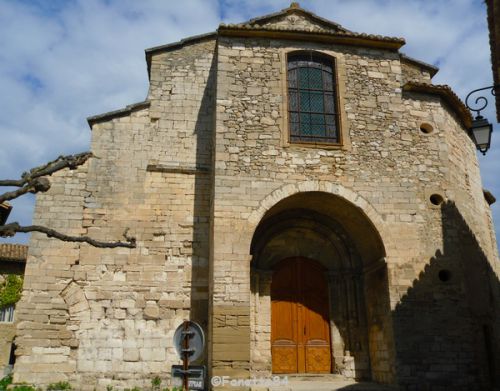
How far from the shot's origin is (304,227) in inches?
467

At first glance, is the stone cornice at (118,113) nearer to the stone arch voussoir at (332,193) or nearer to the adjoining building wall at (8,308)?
the stone arch voussoir at (332,193)

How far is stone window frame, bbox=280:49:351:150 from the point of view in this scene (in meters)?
10.8

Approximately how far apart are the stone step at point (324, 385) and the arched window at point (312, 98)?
16.5 feet

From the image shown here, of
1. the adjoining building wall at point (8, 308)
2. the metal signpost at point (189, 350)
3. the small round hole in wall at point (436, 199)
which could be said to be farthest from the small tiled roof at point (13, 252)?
the small round hole in wall at point (436, 199)

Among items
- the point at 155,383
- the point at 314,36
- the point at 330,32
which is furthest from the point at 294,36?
the point at 155,383

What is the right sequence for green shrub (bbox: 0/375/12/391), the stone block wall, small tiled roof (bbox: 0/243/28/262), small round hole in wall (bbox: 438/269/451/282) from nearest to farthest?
green shrub (bbox: 0/375/12/391)
the stone block wall
small round hole in wall (bbox: 438/269/451/282)
small tiled roof (bbox: 0/243/28/262)

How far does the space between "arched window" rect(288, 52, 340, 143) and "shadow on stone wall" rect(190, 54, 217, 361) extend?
1902 millimetres

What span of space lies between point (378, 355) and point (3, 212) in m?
10.3

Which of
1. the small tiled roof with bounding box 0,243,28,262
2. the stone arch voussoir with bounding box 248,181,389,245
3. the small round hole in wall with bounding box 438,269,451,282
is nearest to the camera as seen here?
the stone arch voussoir with bounding box 248,181,389,245

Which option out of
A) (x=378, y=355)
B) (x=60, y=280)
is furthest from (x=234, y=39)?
(x=378, y=355)

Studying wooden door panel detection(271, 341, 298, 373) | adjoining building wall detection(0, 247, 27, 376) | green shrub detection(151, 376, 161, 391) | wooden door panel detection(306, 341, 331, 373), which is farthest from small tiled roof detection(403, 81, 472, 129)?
Result: adjoining building wall detection(0, 247, 27, 376)

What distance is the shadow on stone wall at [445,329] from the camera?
9.65m

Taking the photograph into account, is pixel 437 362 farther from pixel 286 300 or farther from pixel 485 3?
pixel 485 3

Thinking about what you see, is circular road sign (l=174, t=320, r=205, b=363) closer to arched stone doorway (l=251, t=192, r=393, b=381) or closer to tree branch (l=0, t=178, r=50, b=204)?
tree branch (l=0, t=178, r=50, b=204)
